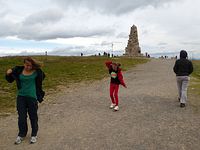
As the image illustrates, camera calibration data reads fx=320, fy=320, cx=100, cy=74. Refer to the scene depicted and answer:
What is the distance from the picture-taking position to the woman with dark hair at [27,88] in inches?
291

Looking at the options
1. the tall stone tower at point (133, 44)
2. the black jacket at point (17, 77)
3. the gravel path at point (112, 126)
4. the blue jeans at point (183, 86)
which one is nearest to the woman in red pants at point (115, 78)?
the gravel path at point (112, 126)

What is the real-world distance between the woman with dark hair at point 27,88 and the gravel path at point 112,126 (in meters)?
0.35

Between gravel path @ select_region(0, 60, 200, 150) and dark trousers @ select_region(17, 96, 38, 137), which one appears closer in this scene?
gravel path @ select_region(0, 60, 200, 150)

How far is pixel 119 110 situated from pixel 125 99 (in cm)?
239

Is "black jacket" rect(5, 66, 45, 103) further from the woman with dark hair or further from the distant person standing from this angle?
the distant person standing

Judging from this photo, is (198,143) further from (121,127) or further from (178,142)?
(121,127)

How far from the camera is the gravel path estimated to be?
719cm

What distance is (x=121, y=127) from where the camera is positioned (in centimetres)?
861

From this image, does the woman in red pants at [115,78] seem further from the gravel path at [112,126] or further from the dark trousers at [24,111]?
the dark trousers at [24,111]

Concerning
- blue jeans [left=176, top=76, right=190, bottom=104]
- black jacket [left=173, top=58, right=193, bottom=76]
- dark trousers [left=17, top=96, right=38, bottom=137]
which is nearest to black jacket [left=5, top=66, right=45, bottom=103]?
dark trousers [left=17, top=96, right=38, bottom=137]

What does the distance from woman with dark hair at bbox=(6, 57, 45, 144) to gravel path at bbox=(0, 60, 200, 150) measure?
35cm

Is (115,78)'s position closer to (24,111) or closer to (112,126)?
(112,126)

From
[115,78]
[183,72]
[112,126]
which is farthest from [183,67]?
[112,126]

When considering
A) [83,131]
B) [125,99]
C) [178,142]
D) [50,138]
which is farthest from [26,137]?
[125,99]
